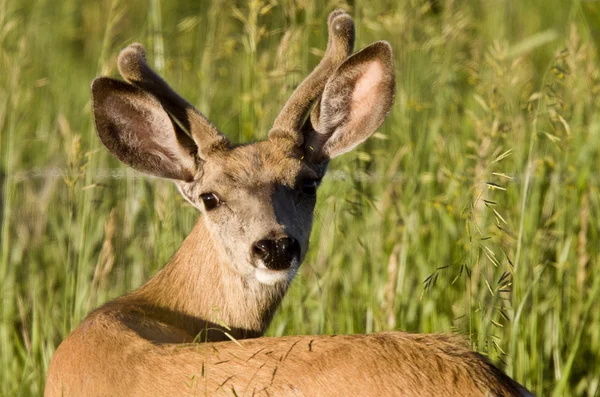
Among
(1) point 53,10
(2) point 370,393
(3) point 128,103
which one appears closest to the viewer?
(2) point 370,393

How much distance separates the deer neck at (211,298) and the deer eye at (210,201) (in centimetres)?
16

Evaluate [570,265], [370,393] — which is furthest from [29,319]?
[370,393]

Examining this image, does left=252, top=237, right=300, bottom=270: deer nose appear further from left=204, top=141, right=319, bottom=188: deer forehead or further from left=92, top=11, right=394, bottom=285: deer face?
left=204, top=141, right=319, bottom=188: deer forehead

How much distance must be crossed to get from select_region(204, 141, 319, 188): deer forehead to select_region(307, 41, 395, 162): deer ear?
9.1 inches

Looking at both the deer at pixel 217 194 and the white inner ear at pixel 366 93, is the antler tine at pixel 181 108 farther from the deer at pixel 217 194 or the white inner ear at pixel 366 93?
the white inner ear at pixel 366 93

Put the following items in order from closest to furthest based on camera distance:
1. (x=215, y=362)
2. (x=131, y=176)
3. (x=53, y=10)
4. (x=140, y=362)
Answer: (x=215, y=362)
(x=140, y=362)
(x=131, y=176)
(x=53, y=10)

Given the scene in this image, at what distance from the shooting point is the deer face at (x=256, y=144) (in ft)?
15.4

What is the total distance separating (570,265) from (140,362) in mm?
3010

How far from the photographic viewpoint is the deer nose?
14.5 feet

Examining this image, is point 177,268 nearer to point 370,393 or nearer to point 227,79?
point 370,393

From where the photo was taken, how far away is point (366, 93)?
523 centimetres

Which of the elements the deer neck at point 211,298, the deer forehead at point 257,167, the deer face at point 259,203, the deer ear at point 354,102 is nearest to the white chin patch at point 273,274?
the deer face at point 259,203

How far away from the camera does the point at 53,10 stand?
11.4 metres

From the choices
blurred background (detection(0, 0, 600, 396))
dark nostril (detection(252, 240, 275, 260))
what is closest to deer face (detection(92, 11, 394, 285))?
dark nostril (detection(252, 240, 275, 260))
